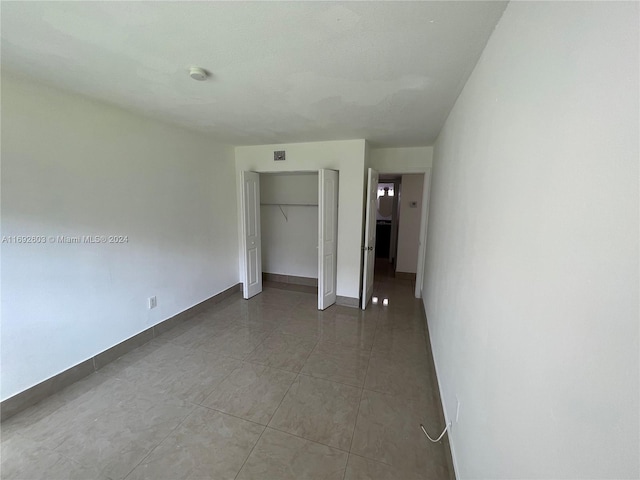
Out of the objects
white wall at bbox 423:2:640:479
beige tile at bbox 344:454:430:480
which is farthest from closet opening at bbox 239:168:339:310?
white wall at bbox 423:2:640:479

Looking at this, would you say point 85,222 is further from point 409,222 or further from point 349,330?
point 409,222

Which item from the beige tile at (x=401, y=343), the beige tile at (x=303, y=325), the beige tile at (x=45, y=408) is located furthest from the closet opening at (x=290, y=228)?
the beige tile at (x=45, y=408)

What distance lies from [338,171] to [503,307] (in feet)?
9.55

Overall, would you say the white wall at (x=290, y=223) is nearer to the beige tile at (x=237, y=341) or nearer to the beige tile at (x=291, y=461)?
the beige tile at (x=237, y=341)

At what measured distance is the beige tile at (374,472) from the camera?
1.47 meters

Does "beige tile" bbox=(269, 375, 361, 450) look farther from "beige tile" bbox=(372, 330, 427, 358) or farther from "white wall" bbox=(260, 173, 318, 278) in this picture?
"white wall" bbox=(260, 173, 318, 278)

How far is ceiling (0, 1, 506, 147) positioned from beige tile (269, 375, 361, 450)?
242 centimetres

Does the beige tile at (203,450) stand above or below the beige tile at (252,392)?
below

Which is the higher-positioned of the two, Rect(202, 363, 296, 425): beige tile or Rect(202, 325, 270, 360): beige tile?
Rect(202, 325, 270, 360): beige tile

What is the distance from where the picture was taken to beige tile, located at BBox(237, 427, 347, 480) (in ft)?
4.83

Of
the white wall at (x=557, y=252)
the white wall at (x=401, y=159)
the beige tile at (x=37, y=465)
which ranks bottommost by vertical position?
the beige tile at (x=37, y=465)

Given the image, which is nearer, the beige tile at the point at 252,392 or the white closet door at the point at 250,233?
the beige tile at the point at 252,392

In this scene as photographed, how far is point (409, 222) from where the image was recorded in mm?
5090

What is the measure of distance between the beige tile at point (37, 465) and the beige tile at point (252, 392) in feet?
2.35
